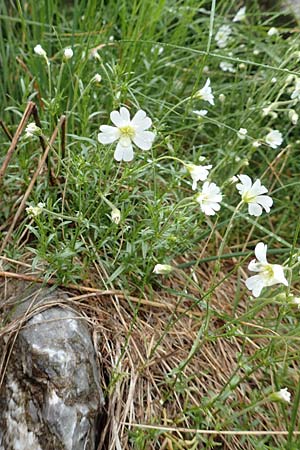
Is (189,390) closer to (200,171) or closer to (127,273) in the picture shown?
(127,273)

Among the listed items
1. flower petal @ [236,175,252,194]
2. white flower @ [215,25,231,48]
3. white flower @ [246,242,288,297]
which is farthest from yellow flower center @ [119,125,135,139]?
white flower @ [215,25,231,48]

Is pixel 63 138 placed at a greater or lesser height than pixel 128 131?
lesser

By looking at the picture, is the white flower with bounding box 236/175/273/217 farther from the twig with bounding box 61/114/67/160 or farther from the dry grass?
the twig with bounding box 61/114/67/160

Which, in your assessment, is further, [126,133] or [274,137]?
[274,137]

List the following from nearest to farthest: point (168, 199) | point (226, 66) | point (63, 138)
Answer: point (63, 138), point (168, 199), point (226, 66)

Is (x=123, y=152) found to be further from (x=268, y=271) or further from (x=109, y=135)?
(x=268, y=271)

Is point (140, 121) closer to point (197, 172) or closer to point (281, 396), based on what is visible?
point (197, 172)

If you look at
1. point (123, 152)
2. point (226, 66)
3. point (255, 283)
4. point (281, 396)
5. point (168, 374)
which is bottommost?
point (168, 374)

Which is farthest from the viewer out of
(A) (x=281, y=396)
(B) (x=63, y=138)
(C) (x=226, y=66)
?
(C) (x=226, y=66)

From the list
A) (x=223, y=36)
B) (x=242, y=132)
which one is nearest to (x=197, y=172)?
(x=242, y=132)
